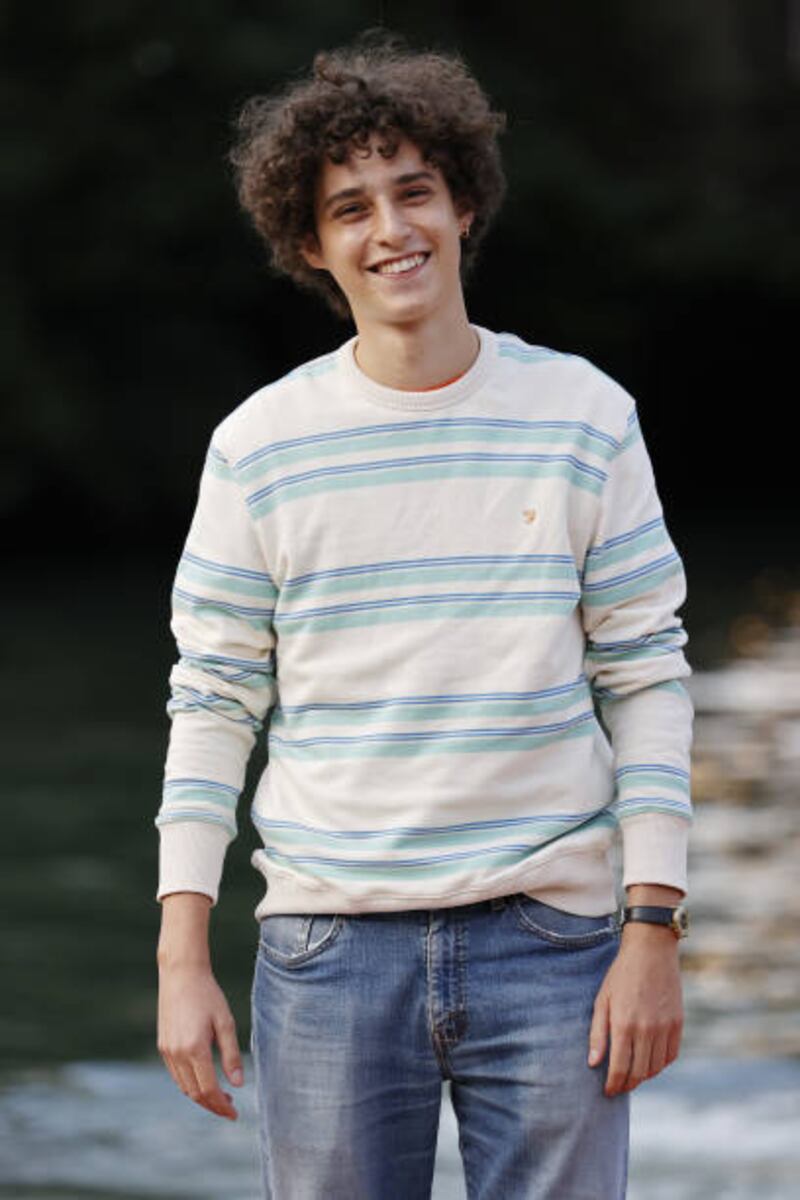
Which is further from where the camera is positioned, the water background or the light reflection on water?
the water background

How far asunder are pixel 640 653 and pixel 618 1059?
0.41 metres

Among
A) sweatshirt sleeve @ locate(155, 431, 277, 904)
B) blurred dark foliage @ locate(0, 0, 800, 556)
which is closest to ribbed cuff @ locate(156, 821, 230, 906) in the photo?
sweatshirt sleeve @ locate(155, 431, 277, 904)

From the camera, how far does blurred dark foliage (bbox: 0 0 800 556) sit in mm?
19781

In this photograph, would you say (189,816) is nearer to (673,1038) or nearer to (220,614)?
(220,614)

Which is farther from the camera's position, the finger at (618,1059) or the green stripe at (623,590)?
the green stripe at (623,590)

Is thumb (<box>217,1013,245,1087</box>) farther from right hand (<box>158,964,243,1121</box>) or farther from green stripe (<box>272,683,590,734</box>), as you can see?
green stripe (<box>272,683,590,734</box>)

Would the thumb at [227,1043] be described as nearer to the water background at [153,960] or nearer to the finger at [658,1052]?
the finger at [658,1052]

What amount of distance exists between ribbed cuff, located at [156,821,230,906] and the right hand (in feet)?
0.27

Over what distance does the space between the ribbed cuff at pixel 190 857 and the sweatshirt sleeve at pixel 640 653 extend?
414mm

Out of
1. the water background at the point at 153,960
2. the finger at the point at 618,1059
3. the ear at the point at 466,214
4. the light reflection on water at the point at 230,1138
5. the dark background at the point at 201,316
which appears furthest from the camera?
the dark background at the point at 201,316

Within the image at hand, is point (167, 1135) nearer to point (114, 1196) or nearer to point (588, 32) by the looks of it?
point (114, 1196)

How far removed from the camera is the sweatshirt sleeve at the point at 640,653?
252 cm

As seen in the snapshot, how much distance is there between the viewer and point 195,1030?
2521 mm

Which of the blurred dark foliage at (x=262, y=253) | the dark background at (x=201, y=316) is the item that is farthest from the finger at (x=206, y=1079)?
the blurred dark foliage at (x=262, y=253)
